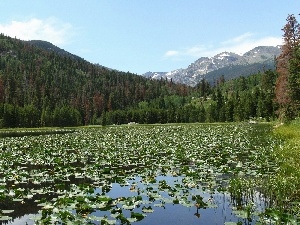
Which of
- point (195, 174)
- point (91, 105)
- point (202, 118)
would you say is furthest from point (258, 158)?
point (91, 105)

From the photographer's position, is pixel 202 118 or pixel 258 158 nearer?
pixel 258 158

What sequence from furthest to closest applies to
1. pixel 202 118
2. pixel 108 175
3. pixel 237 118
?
pixel 202 118
pixel 237 118
pixel 108 175

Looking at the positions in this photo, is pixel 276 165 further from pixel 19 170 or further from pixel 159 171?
pixel 19 170

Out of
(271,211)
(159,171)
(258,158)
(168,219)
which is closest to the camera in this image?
(271,211)

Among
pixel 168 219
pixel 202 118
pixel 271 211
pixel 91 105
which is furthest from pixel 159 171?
pixel 91 105

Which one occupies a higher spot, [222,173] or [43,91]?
[43,91]

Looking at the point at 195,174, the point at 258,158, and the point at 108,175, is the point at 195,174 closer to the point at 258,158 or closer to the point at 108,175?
the point at 108,175

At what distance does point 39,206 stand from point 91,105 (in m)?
179

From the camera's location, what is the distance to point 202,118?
509ft

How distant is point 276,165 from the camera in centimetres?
2069

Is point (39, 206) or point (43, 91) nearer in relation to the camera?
point (39, 206)

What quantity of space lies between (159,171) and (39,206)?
30.4 feet

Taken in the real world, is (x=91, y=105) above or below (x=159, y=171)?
above

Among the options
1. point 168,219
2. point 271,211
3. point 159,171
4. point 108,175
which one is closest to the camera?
point 271,211
